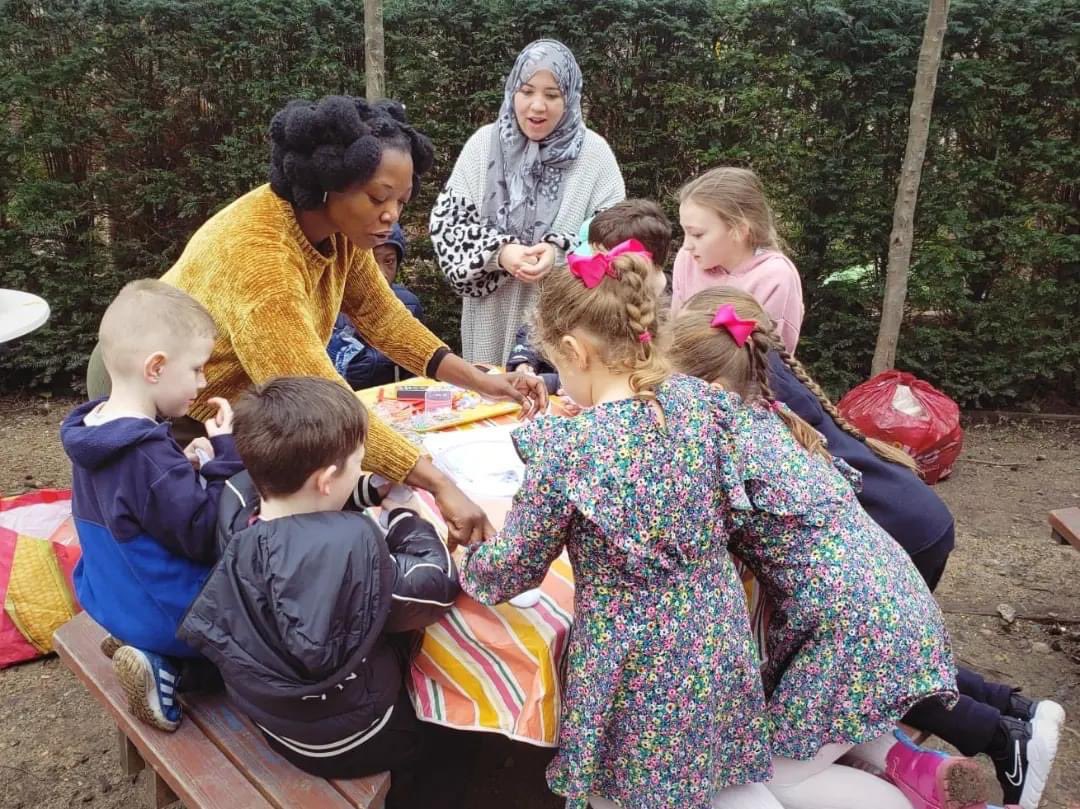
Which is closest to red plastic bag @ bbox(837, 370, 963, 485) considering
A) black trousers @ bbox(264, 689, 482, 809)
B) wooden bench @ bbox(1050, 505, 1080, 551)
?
wooden bench @ bbox(1050, 505, 1080, 551)

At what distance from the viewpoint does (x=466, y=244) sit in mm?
3500

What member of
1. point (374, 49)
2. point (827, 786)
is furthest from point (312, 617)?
point (374, 49)

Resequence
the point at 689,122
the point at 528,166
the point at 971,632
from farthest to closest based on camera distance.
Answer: the point at 689,122
the point at 528,166
the point at 971,632

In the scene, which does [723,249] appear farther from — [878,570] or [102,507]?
[102,507]

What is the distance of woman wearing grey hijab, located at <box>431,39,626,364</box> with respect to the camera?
337cm

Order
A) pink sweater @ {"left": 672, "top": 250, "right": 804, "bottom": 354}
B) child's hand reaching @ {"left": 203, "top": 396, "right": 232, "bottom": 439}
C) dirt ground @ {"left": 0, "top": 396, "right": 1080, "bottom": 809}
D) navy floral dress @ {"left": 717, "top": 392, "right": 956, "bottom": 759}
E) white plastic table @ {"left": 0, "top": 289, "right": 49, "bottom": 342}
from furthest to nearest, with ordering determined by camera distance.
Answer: white plastic table @ {"left": 0, "top": 289, "right": 49, "bottom": 342} → pink sweater @ {"left": 672, "top": 250, "right": 804, "bottom": 354} → dirt ground @ {"left": 0, "top": 396, "right": 1080, "bottom": 809} → child's hand reaching @ {"left": 203, "top": 396, "right": 232, "bottom": 439} → navy floral dress @ {"left": 717, "top": 392, "right": 956, "bottom": 759}

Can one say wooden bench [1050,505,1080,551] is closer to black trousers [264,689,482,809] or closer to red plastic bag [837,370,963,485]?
red plastic bag [837,370,963,485]

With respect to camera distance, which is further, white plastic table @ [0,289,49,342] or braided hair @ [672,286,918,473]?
white plastic table @ [0,289,49,342]

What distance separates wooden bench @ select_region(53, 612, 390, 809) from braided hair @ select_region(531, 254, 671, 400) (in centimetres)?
98

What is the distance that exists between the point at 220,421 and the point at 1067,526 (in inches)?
103

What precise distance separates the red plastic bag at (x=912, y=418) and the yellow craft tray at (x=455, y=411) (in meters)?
2.48

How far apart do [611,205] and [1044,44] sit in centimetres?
305

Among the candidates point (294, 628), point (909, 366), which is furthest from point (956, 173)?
point (294, 628)

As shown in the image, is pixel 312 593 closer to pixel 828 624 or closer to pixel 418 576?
pixel 418 576
